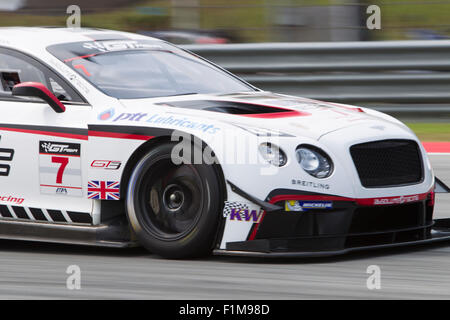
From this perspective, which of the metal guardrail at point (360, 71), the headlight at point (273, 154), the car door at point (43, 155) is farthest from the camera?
the metal guardrail at point (360, 71)

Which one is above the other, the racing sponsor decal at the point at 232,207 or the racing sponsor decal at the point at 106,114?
the racing sponsor decal at the point at 106,114

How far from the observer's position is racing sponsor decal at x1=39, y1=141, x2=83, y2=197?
5.99 m

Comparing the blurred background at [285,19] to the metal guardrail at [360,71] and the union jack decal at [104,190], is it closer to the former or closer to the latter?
the metal guardrail at [360,71]

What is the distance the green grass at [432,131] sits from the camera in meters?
11.2

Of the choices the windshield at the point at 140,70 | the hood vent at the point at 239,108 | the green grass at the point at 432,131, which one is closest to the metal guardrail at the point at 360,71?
the green grass at the point at 432,131

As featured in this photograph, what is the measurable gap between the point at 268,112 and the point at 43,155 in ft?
4.65

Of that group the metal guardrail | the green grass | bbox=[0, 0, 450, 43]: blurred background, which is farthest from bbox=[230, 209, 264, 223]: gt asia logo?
bbox=[0, 0, 450, 43]: blurred background

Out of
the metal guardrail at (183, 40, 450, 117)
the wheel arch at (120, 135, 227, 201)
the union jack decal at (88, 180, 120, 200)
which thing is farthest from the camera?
the metal guardrail at (183, 40, 450, 117)

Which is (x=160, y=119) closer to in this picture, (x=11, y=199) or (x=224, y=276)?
(x=224, y=276)

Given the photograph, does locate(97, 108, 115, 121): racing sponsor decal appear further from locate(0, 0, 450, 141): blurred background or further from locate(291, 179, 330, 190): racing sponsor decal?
locate(0, 0, 450, 141): blurred background

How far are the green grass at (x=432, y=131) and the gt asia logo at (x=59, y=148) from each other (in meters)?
6.06

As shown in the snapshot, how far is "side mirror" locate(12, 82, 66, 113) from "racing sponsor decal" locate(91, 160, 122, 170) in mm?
449

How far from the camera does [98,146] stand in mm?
5914

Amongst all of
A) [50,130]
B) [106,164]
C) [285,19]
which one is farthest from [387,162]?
[285,19]
